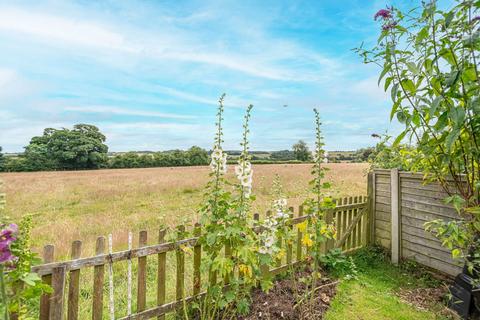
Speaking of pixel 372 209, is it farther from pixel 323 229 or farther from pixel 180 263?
pixel 180 263

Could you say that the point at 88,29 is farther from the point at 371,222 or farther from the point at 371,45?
the point at 371,222

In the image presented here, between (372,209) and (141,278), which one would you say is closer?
(141,278)

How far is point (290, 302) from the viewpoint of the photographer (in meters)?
3.11

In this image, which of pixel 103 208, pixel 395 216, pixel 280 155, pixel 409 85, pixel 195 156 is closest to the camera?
pixel 409 85

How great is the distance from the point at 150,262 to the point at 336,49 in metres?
6.75

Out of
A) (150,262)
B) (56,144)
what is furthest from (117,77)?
(56,144)

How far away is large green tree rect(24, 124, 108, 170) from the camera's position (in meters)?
36.6

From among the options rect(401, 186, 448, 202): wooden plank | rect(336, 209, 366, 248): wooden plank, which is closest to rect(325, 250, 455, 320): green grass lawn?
rect(336, 209, 366, 248): wooden plank

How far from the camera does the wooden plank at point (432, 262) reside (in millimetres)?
3654

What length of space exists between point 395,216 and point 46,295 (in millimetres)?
4778

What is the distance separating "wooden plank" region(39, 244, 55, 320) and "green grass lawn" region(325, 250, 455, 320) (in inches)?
108

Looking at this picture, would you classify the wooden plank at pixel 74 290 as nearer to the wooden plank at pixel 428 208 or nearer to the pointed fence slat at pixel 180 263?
the pointed fence slat at pixel 180 263

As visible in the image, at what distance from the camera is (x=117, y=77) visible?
480 inches

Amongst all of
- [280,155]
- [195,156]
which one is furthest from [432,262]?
[195,156]
